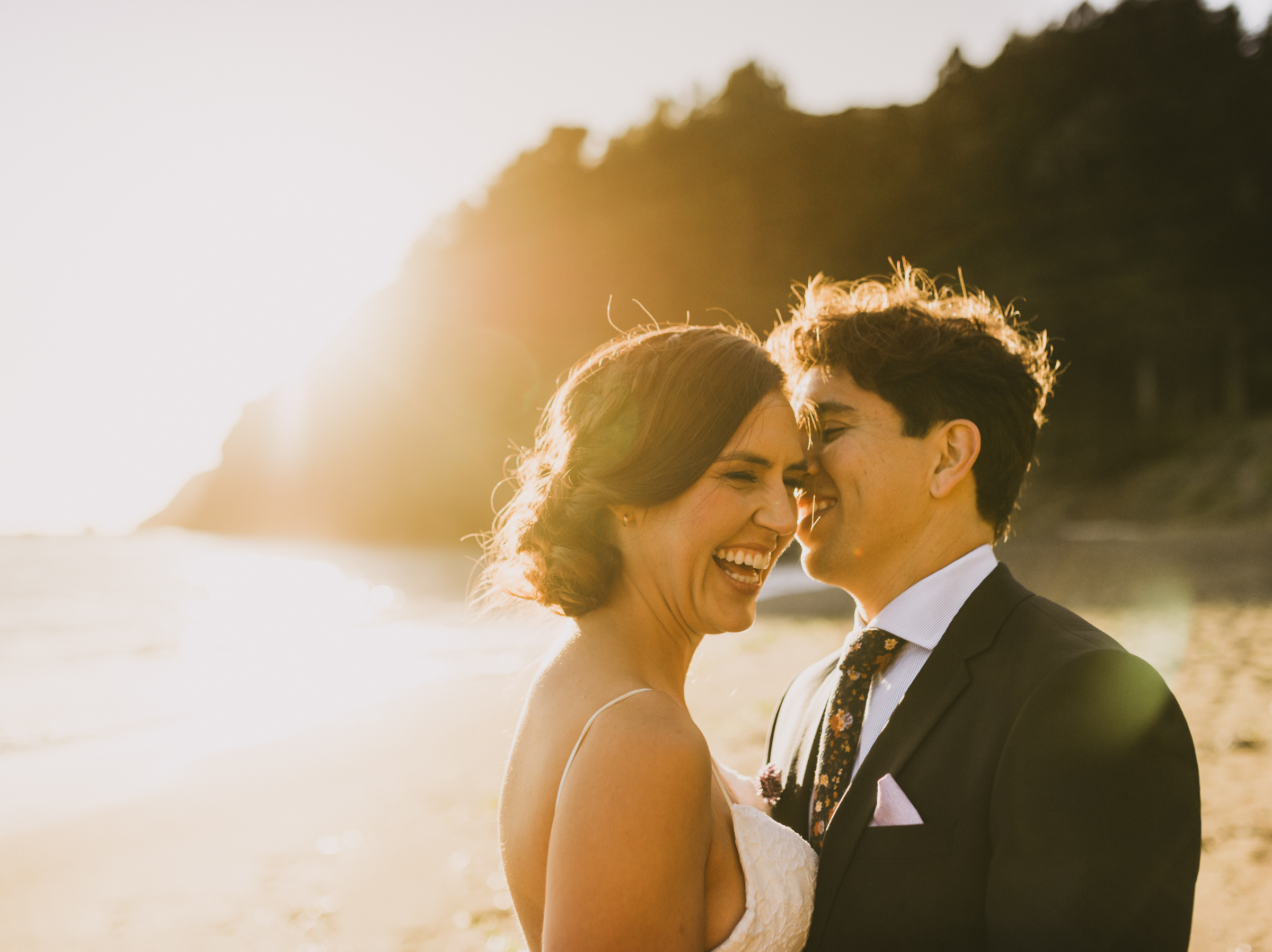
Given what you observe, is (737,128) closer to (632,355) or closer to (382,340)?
(382,340)

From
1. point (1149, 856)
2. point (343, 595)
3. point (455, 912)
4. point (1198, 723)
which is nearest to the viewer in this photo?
point (1149, 856)

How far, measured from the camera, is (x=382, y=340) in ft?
308

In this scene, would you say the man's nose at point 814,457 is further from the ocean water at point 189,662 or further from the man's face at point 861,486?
the ocean water at point 189,662

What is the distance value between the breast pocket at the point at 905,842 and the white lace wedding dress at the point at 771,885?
18 cm

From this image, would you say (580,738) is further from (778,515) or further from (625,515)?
(778,515)

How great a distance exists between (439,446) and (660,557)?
8343 cm

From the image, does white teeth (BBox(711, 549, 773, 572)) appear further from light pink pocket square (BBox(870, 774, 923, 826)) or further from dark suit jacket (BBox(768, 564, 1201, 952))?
light pink pocket square (BBox(870, 774, 923, 826))

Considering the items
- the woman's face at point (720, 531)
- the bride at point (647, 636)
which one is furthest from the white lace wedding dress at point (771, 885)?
the woman's face at point (720, 531)

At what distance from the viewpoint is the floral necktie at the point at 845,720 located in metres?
2.45

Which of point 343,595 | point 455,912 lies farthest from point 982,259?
point 455,912

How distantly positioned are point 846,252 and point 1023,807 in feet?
234

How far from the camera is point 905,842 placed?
2.09 metres

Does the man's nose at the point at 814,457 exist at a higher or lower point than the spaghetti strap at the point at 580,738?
higher

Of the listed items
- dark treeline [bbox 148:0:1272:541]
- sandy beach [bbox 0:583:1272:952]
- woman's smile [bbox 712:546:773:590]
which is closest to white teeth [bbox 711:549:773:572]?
woman's smile [bbox 712:546:773:590]
